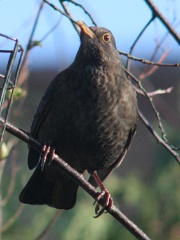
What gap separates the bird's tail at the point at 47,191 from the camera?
6473mm

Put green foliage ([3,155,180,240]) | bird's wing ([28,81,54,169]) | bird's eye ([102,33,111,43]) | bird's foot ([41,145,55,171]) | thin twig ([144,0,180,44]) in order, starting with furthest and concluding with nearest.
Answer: green foliage ([3,155,180,240]), bird's eye ([102,33,111,43]), bird's wing ([28,81,54,169]), bird's foot ([41,145,55,171]), thin twig ([144,0,180,44])

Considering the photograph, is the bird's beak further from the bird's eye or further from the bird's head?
the bird's eye

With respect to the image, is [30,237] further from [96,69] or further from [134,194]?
[96,69]

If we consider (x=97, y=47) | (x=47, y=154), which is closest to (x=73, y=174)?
(x=47, y=154)

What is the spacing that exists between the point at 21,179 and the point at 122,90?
102 inches

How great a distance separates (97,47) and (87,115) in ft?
2.38

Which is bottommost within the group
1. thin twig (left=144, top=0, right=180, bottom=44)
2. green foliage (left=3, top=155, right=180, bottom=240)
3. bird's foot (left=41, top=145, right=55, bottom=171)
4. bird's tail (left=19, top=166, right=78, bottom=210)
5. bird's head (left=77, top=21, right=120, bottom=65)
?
green foliage (left=3, top=155, right=180, bottom=240)

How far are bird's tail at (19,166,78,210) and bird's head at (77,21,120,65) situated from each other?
105cm

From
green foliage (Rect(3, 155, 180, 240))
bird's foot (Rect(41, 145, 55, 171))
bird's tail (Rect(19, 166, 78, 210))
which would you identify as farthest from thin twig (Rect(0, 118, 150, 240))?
green foliage (Rect(3, 155, 180, 240))

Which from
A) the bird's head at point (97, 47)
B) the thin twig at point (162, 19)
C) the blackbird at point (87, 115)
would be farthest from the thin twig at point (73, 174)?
the bird's head at point (97, 47)

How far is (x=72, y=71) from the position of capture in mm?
6145

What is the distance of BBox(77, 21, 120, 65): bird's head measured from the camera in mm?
6293

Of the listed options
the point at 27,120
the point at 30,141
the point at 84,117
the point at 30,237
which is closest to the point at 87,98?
the point at 84,117

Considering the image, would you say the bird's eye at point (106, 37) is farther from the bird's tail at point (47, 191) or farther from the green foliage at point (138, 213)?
the green foliage at point (138, 213)
